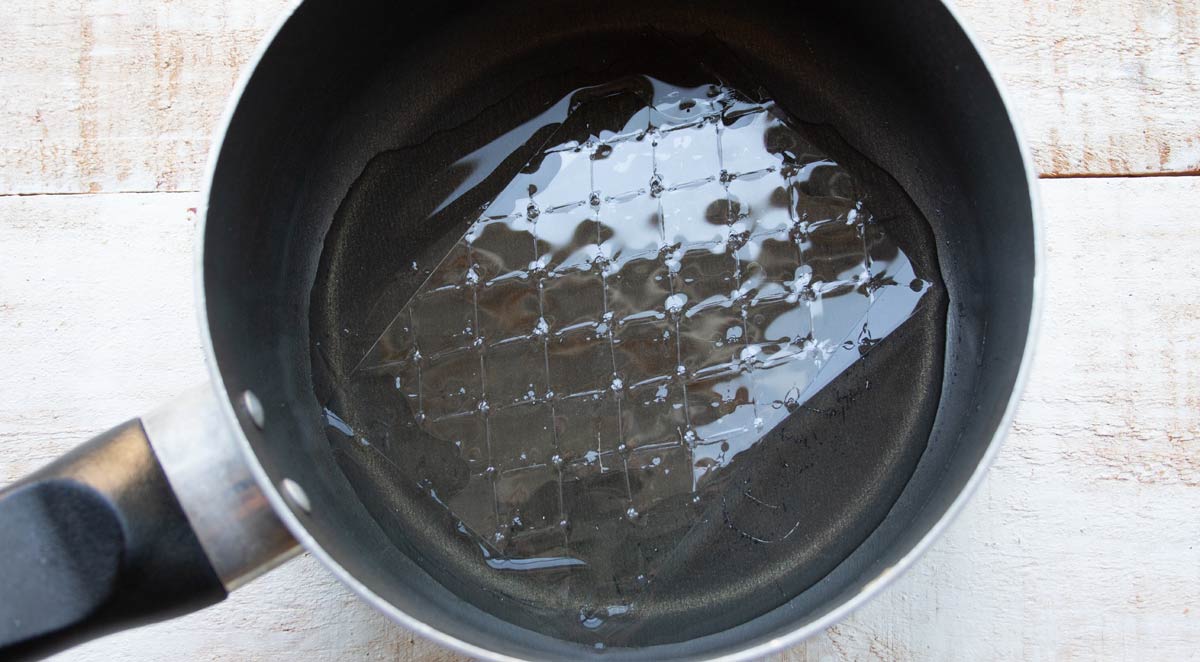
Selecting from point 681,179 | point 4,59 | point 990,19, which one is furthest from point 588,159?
point 4,59

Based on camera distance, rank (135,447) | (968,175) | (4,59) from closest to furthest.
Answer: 1. (135,447)
2. (968,175)
3. (4,59)

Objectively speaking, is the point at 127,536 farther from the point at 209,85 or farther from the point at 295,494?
the point at 209,85

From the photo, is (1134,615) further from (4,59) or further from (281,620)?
(4,59)

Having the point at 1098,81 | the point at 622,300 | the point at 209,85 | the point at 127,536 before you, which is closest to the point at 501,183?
the point at 622,300

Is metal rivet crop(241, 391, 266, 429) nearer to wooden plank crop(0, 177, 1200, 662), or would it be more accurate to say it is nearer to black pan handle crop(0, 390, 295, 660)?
black pan handle crop(0, 390, 295, 660)

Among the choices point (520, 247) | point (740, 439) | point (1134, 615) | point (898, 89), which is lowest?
point (1134, 615)

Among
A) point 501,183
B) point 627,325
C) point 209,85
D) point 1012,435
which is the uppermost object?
point 209,85
